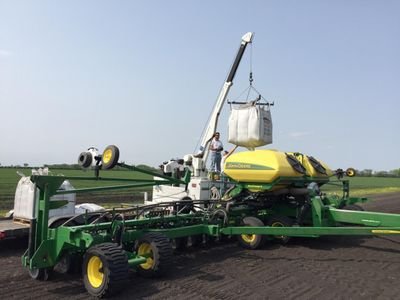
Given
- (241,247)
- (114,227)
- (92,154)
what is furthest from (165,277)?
(241,247)

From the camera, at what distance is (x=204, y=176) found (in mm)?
11156

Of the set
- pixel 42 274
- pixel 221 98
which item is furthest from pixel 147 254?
pixel 221 98

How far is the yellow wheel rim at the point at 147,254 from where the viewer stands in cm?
564

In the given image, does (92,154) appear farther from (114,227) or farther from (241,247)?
(241,247)

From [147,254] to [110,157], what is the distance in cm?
142

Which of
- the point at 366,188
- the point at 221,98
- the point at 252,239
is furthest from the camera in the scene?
the point at 366,188

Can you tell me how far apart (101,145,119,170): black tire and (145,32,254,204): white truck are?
261 centimetres

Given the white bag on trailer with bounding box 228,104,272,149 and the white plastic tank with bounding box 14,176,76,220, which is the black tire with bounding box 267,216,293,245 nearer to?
the white bag on trailer with bounding box 228,104,272,149

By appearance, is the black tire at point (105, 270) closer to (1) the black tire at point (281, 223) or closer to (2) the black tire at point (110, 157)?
(2) the black tire at point (110, 157)

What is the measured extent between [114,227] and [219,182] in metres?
4.69

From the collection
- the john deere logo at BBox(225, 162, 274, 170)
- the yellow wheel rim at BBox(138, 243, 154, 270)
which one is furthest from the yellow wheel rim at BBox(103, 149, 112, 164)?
the john deere logo at BBox(225, 162, 274, 170)

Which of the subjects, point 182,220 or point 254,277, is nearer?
point 254,277

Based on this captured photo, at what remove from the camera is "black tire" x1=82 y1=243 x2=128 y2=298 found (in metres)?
4.77

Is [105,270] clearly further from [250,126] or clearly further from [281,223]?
[250,126]
